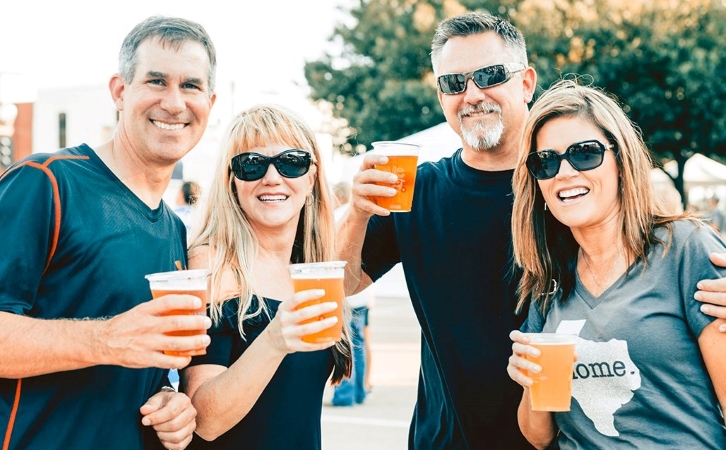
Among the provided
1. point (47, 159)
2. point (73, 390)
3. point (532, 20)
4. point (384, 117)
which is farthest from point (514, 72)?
point (384, 117)

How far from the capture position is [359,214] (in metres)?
3.37

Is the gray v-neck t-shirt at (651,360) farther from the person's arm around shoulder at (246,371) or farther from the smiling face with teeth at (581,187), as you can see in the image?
the person's arm around shoulder at (246,371)

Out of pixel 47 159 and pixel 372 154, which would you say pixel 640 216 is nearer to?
pixel 372 154

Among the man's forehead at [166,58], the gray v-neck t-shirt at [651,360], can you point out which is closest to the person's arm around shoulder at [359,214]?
the man's forehead at [166,58]

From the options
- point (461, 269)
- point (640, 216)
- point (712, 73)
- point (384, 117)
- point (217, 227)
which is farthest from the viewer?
point (384, 117)

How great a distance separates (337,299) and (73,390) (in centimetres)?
94

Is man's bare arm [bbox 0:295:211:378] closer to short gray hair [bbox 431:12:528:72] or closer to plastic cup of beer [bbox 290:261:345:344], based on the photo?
plastic cup of beer [bbox 290:261:345:344]

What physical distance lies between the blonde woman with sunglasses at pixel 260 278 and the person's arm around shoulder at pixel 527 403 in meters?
0.76

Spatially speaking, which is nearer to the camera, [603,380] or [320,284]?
[320,284]

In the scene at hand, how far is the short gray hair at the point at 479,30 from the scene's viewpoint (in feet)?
11.7

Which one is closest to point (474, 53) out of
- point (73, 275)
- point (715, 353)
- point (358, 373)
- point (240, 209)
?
point (240, 209)

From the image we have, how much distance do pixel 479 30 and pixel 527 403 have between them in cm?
179

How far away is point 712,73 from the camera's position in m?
17.0

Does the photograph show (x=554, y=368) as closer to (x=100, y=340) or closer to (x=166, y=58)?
(x=100, y=340)
